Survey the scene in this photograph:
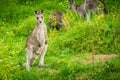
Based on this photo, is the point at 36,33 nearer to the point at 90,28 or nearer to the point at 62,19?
the point at 90,28

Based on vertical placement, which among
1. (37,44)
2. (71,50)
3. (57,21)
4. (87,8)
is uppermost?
(87,8)

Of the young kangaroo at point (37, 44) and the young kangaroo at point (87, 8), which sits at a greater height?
the young kangaroo at point (87, 8)

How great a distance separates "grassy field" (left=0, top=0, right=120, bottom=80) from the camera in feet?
44.9

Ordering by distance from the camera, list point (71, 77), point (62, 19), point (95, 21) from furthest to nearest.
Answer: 1. point (62, 19)
2. point (95, 21)
3. point (71, 77)

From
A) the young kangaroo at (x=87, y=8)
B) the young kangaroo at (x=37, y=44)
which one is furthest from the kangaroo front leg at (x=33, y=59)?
the young kangaroo at (x=87, y=8)

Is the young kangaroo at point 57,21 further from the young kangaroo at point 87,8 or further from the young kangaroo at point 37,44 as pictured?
the young kangaroo at point 37,44

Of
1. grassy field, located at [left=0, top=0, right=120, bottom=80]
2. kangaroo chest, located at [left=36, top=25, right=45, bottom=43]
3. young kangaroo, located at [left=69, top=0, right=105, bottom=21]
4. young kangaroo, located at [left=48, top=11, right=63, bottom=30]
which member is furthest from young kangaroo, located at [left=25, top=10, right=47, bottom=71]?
young kangaroo, located at [left=69, top=0, right=105, bottom=21]

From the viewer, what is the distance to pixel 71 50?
1675 cm

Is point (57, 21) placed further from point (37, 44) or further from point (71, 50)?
point (37, 44)

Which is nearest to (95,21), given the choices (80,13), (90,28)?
(90,28)

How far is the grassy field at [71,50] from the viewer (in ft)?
44.9

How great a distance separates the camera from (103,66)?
46.9ft

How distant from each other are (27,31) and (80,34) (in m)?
3.93

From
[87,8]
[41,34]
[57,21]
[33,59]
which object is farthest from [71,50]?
[87,8]
